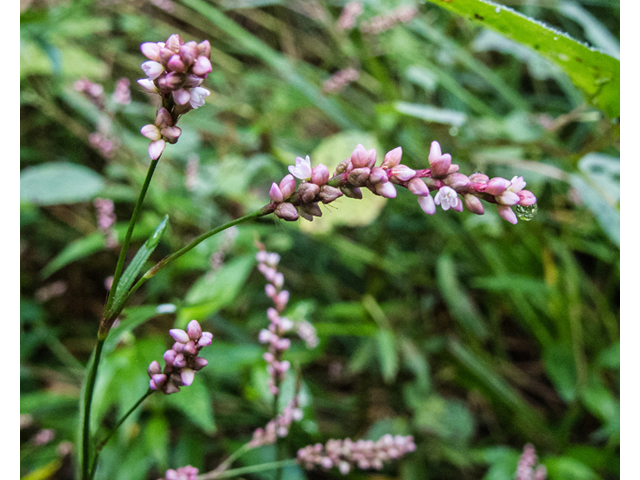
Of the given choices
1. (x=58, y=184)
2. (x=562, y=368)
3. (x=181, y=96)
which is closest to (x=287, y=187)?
(x=181, y=96)

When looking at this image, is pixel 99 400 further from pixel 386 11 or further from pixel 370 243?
pixel 386 11

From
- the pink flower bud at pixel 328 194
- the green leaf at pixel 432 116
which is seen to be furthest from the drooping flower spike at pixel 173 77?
the green leaf at pixel 432 116

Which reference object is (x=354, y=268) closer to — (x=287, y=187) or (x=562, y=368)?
(x=562, y=368)

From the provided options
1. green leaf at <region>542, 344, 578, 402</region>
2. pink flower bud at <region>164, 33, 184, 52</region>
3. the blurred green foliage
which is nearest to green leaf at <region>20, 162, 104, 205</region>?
the blurred green foliage

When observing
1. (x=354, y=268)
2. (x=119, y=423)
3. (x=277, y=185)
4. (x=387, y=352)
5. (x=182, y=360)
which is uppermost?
(x=277, y=185)
